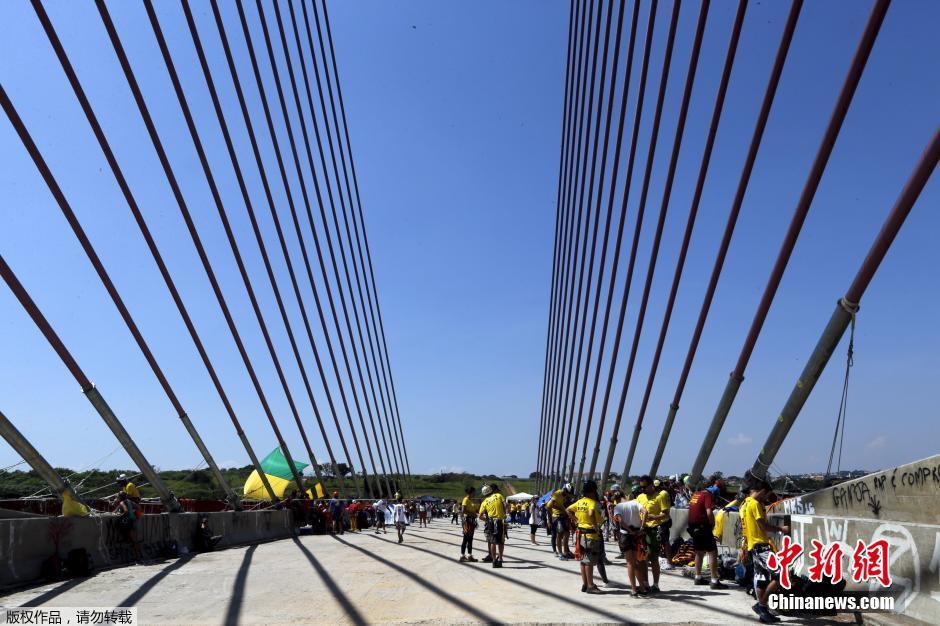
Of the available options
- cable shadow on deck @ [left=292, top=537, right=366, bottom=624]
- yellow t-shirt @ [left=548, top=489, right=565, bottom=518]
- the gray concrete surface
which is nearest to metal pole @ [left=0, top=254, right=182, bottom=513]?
the gray concrete surface

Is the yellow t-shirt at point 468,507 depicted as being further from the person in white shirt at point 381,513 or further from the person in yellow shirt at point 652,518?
the person in white shirt at point 381,513

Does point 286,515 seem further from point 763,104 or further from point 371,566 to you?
point 763,104

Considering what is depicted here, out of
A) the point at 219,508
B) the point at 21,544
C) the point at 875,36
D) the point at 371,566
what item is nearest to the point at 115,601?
the point at 21,544

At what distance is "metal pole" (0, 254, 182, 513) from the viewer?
36.9ft

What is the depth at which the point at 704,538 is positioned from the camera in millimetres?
8789

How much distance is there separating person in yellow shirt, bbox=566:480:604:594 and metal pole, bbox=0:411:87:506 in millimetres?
8432

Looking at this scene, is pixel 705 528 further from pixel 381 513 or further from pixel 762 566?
pixel 381 513

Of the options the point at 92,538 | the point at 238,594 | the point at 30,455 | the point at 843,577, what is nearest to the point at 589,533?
the point at 843,577

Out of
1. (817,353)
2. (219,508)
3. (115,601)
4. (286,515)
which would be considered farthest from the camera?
(219,508)

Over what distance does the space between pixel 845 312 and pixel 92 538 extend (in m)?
12.2

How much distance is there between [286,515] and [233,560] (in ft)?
35.1

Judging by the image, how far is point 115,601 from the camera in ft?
25.5

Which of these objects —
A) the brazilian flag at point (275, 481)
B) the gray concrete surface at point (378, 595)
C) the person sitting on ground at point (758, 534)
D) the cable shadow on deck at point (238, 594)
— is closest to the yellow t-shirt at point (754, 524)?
the person sitting on ground at point (758, 534)

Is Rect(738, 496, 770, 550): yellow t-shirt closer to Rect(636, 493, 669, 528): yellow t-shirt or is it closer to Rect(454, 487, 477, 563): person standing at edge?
Result: Rect(636, 493, 669, 528): yellow t-shirt
